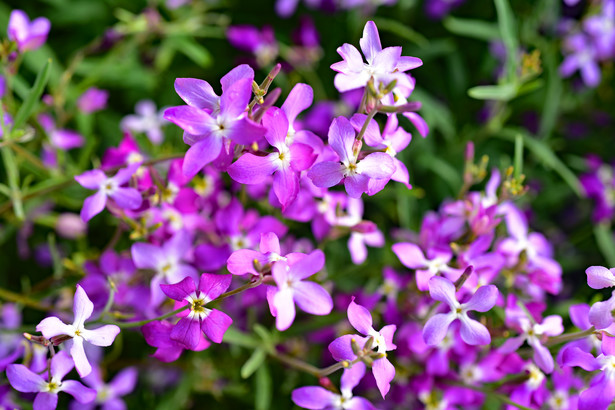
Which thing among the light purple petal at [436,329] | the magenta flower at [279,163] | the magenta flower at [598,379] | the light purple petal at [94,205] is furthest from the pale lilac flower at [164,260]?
the magenta flower at [598,379]

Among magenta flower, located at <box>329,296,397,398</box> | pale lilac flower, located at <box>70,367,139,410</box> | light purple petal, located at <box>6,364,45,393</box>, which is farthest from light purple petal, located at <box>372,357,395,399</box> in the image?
pale lilac flower, located at <box>70,367,139,410</box>

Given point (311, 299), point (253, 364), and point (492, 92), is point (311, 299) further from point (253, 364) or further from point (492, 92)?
point (492, 92)

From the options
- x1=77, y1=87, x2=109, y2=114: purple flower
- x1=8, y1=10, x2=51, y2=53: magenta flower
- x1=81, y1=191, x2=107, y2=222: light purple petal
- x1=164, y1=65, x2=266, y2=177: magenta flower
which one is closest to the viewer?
x1=164, y1=65, x2=266, y2=177: magenta flower

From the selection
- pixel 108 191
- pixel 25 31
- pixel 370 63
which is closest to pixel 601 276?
pixel 370 63

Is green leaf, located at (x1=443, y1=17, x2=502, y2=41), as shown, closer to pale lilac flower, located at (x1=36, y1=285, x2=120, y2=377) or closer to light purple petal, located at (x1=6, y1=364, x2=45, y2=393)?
pale lilac flower, located at (x1=36, y1=285, x2=120, y2=377)

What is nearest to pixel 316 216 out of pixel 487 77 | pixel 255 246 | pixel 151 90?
pixel 255 246
